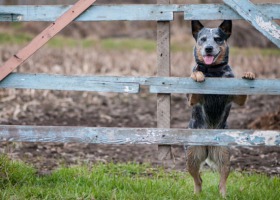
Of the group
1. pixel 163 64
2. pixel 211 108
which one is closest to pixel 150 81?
pixel 163 64

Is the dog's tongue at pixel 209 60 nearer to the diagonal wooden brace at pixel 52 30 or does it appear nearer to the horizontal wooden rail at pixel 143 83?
the horizontal wooden rail at pixel 143 83

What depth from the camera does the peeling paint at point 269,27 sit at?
545 centimetres

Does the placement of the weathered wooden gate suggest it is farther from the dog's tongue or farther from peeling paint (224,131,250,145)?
the dog's tongue

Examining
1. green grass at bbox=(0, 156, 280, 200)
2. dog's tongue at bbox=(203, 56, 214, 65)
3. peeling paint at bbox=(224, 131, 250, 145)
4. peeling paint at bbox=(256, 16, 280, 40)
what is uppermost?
peeling paint at bbox=(256, 16, 280, 40)

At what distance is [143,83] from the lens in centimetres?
570

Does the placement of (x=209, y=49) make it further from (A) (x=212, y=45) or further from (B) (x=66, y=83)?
(B) (x=66, y=83)

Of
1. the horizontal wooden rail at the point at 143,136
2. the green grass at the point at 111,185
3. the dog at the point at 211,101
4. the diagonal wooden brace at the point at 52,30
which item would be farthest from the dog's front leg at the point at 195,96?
the diagonal wooden brace at the point at 52,30

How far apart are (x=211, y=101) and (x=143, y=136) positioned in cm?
96

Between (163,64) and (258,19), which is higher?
(258,19)

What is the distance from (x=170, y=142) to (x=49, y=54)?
9724 mm

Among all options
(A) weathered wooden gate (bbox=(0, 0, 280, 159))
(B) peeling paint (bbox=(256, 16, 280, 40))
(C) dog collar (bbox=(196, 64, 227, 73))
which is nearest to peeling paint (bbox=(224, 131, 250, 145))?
(A) weathered wooden gate (bbox=(0, 0, 280, 159))

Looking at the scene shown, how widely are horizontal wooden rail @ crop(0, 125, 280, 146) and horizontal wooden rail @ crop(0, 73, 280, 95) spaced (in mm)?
399

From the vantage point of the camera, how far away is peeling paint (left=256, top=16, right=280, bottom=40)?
5.45 metres

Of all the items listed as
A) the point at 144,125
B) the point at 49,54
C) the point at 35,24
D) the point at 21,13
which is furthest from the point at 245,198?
the point at 35,24
